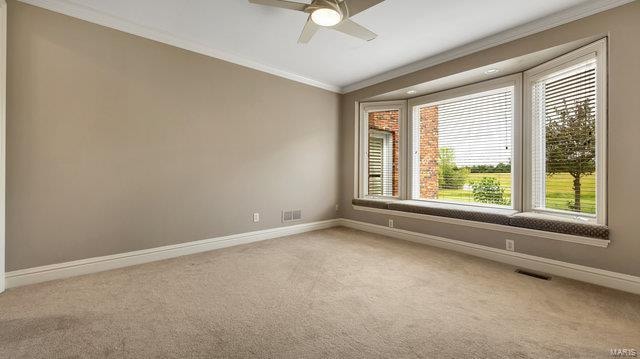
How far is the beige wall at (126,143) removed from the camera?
8.11 ft

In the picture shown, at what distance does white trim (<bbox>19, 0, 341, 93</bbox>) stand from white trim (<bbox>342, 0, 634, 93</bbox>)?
6.38ft

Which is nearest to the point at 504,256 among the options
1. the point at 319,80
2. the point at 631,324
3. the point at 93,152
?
the point at 631,324

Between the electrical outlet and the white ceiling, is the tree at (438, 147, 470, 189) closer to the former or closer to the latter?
the electrical outlet

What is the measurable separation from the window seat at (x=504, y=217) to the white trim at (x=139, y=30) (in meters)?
2.85

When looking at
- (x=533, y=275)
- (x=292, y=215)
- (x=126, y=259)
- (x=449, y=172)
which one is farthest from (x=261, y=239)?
(x=533, y=275)

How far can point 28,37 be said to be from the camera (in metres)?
2.46

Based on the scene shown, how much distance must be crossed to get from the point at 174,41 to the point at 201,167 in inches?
60.3

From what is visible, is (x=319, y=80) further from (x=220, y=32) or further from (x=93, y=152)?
(x=93, y=152)

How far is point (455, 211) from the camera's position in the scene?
3.63 metres

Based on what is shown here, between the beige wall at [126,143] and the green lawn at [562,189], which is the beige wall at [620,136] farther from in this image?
the beige wall at [126,143]

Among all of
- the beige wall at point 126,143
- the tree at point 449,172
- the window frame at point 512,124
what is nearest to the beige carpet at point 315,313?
the beige wall at point 126,143

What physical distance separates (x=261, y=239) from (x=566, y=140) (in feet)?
13.1

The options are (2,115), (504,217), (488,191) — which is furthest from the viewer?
(488,191)

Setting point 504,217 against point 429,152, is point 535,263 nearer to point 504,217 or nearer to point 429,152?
point 504,217
